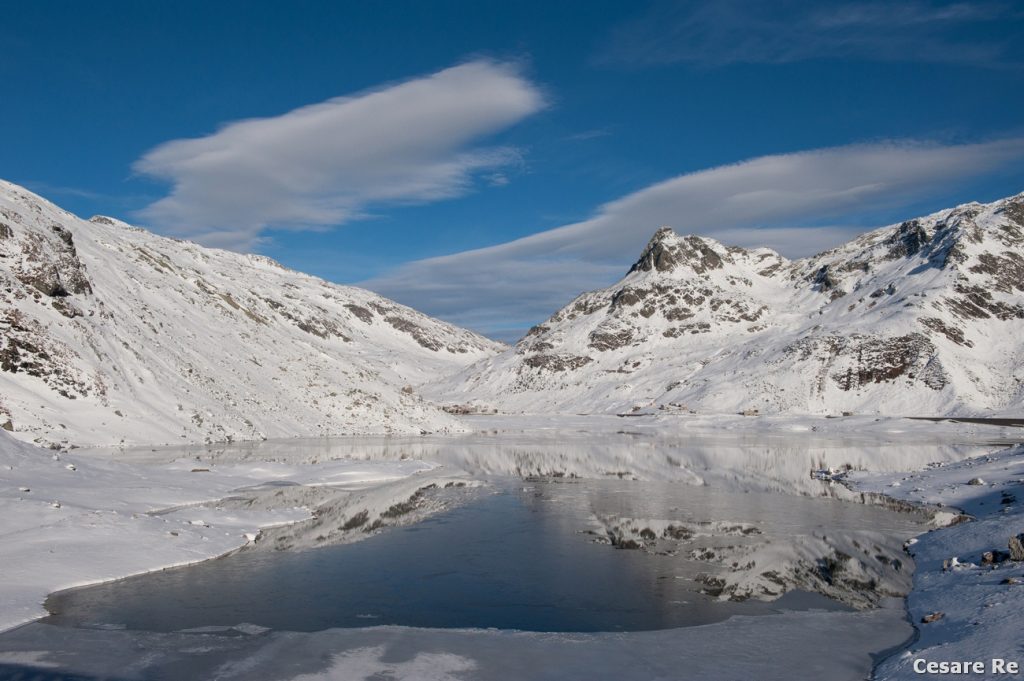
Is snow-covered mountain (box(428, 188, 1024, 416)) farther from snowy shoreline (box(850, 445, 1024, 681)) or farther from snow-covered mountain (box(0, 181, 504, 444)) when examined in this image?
snowy shoreline (box(850, 445, 1024, 681))

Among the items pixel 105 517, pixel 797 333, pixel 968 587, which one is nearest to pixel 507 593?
pixel 968 587

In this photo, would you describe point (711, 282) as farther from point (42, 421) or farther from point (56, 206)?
point (42, 421)

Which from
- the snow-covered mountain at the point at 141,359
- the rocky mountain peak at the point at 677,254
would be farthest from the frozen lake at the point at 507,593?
the rocky mountain peak at the point at 677,254

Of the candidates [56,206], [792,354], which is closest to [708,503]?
[56,206]

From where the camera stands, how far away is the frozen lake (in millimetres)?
11719

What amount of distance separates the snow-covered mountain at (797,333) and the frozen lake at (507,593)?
3203 inches

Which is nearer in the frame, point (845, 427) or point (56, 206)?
point (56, 206)

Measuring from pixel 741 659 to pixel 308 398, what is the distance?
57.6m

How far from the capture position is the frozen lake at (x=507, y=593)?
38.4 ft

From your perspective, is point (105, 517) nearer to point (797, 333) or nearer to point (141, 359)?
point (141, 359)

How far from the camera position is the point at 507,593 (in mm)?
16016

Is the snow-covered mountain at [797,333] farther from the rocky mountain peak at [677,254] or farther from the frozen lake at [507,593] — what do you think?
the frozen lake at [507,593]

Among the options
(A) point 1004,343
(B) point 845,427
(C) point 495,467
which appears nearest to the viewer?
(C) point 495,467

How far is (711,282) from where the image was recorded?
168375 mm
